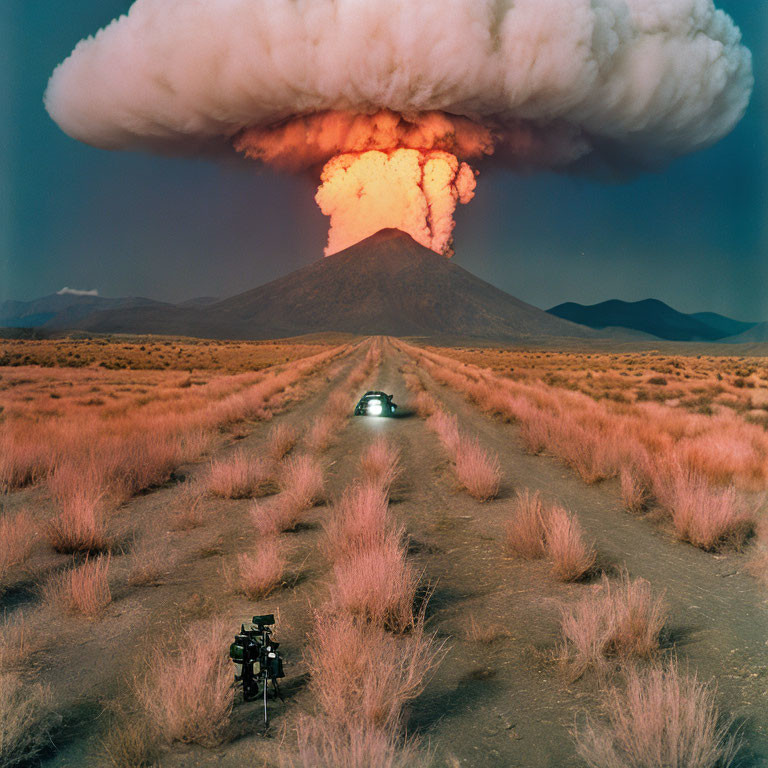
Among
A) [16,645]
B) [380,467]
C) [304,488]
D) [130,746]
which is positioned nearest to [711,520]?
[380,467]

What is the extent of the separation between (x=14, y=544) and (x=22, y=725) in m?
3.90

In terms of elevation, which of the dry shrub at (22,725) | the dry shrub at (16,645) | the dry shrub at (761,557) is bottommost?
the dry shrub at (16,645)

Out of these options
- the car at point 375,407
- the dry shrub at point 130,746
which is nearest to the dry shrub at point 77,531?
the dry shrub at point 130,746

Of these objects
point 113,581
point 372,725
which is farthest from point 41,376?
point 372,725

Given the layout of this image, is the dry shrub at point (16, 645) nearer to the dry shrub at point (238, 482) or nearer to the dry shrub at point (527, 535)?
the dry shrub at point (238, 482)

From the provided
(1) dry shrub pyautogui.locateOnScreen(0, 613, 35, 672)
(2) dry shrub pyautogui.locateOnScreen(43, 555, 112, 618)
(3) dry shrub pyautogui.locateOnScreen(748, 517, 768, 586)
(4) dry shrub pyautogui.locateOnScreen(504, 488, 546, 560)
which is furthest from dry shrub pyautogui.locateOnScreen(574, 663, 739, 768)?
(2) dry shrub pyautogui.locateOnScreen(43, 555, 112, 618)

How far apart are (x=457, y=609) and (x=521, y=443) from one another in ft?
35.2

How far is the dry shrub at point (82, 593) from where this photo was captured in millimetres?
5648

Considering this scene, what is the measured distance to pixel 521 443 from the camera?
16.0m

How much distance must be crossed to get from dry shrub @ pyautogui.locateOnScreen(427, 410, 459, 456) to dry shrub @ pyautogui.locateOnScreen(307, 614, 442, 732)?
30.9 ft

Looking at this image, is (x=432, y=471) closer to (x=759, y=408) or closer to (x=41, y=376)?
(x=759, y=408)

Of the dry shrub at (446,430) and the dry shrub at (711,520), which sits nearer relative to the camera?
the dry shrub at (711,520)

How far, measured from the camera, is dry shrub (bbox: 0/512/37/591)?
6.63 meters

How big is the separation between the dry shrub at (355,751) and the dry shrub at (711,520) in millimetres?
5932
